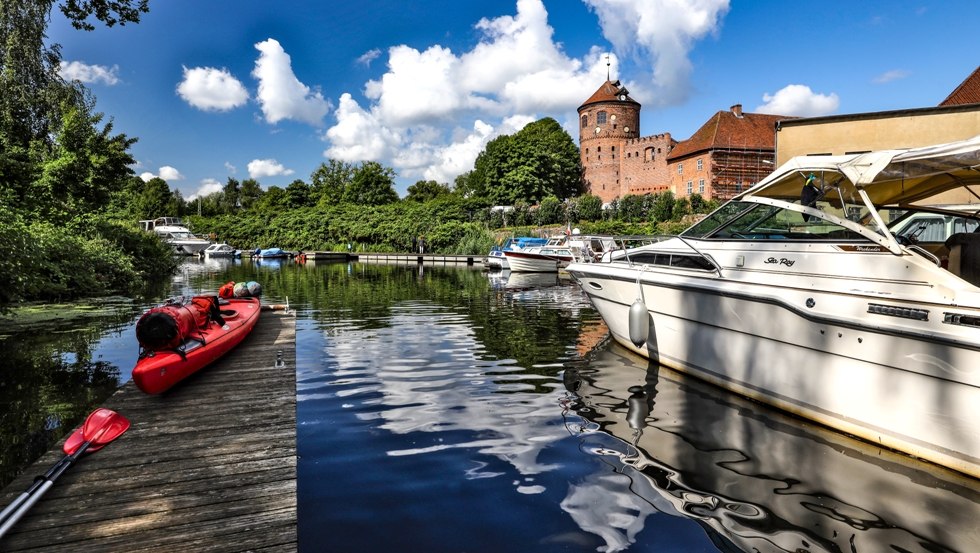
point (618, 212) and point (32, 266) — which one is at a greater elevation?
point (618, 212)

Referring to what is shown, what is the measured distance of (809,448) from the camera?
5.73 metres

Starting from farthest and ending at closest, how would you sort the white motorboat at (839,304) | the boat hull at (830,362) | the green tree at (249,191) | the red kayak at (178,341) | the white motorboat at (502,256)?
the green tree at (249,191) → the white motorboat at (502,256) → the red kayak at (178,341) → the white motorboat at (839,304) → the boat hull at (830,362)

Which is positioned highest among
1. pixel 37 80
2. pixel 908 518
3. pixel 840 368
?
pixel 37 80

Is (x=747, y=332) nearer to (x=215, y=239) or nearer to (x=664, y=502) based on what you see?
(x=664, y=502)

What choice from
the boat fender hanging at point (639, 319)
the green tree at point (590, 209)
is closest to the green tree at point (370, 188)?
the green tree at point (590, 209)

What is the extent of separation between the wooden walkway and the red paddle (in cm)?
7

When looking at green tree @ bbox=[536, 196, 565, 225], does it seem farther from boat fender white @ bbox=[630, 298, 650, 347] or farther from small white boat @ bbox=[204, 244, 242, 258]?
boat fender white @ bbox=[630, 298, 650, 347]

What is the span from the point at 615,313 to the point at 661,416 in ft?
10.9

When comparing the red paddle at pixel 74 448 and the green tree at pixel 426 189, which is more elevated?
the green tree at pixel 426 189

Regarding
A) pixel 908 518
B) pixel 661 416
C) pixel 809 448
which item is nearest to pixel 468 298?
pixel 661 416

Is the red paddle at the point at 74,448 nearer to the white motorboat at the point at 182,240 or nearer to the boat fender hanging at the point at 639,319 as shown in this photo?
the boat fender hanging at the point at 639,319

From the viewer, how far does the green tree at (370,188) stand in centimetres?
7606

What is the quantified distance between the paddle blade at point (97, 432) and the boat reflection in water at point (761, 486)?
3844mm

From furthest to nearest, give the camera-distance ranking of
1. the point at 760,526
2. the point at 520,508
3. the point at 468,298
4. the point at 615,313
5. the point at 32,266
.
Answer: the point at 468,298, the point at 32,266, the point at 615,313, the point at 520,508, the point at 760,526
